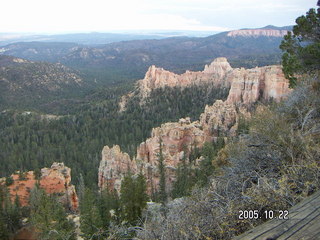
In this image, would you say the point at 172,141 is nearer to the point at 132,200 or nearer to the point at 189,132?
the point at 189,132

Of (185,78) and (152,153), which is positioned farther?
(185,78)

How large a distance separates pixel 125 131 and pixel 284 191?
61.3 meters

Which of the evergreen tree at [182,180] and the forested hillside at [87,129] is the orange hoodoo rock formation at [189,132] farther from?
the forested hillside at [87,129]

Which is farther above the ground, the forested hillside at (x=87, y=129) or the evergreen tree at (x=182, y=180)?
the evergreen tree at (x=182, y=180)

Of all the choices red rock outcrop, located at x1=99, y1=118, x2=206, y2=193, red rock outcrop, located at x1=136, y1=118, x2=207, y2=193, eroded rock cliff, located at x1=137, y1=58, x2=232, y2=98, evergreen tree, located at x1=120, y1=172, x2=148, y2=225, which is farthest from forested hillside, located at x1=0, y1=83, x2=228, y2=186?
evergreen tree, located at x1=120, y1=172, x2=148, y2=225

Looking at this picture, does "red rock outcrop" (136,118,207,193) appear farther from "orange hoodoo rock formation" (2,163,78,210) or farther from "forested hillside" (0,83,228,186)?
"forested hillside" (0,83,228,186)

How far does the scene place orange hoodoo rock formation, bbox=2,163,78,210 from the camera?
2756 cm

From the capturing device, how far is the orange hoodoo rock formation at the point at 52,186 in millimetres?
27562

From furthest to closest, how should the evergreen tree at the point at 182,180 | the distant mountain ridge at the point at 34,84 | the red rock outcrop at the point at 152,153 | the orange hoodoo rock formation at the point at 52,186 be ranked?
the distant mountain ridge at the point at 34,84
the red rock outcrop at the point at 152,153
the orange hoodoo rock formation at the point at 52,186
the evergreen tree at the point at 182,180

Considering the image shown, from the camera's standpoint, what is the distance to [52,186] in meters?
28.8

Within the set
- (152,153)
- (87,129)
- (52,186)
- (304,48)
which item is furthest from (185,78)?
(304,48)

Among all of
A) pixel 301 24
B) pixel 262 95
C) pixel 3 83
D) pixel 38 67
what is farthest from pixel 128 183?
pixel 38 67

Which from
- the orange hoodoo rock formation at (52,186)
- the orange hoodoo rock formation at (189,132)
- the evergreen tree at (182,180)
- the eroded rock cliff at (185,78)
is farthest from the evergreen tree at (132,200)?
the eroded rock cliff at (185,78)

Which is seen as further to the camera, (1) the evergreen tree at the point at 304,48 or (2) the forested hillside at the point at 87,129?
(2) the forested hillside at the point at 87,129
